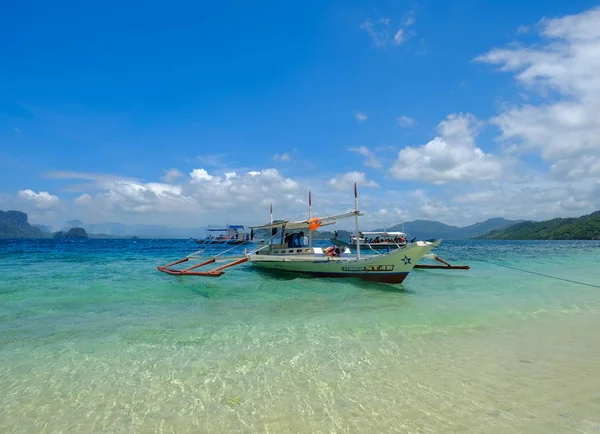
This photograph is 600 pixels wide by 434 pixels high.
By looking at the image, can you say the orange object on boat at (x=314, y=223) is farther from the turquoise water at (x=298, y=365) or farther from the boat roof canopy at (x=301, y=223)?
the turquoise water at (x=298, y=365)

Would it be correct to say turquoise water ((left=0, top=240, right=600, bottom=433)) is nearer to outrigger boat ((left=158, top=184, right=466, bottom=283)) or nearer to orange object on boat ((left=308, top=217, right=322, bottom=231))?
outrigger boat ((left=158, top=184, right=466, bottom=283))

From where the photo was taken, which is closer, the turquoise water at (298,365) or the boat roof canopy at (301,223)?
the turquoise water at (298,365)

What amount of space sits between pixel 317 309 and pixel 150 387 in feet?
22.6

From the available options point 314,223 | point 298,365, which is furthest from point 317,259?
point 298,365

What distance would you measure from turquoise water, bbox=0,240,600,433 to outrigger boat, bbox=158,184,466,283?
354cm

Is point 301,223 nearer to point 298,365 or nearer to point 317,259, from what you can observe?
point 317,259

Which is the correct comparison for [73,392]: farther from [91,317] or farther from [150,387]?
[91,317]

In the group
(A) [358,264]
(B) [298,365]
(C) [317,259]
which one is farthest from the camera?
(C) [317,259]

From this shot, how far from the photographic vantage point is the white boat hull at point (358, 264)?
16.9 meters

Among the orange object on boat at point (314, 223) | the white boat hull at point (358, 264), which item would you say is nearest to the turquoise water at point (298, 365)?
the white boat hull at point (358, 264)

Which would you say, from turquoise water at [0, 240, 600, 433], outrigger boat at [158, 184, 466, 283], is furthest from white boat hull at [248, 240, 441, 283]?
turquoise water at [0, 240, 600, 433]

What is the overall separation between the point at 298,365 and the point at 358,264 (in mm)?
11883

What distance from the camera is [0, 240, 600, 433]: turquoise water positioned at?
479cm

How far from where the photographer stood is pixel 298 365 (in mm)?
6680
